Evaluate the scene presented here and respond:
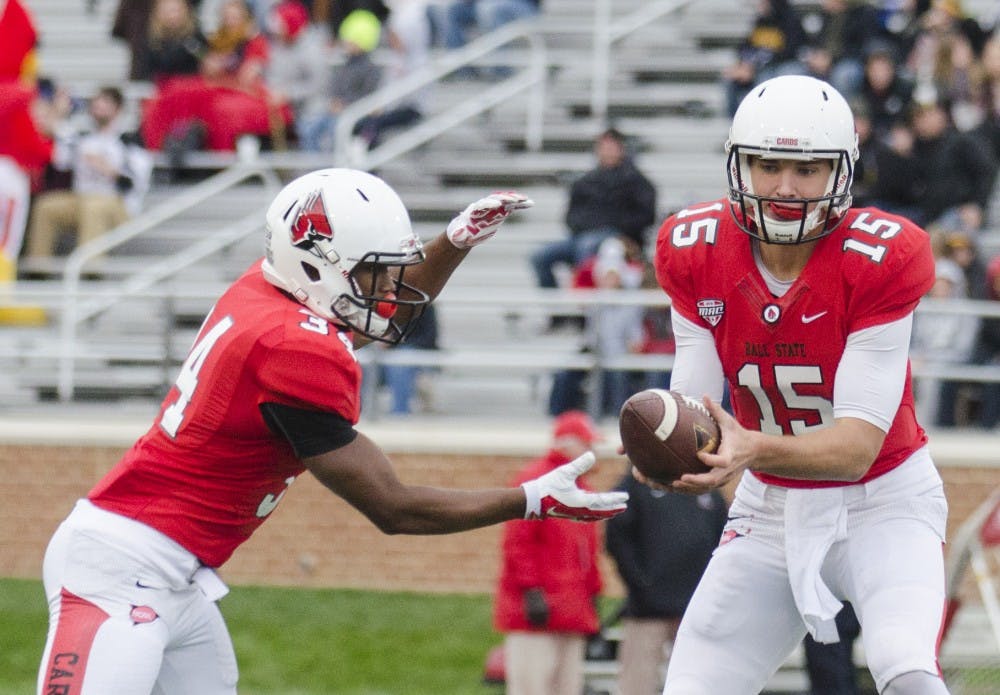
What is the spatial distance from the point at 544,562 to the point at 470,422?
297 cm

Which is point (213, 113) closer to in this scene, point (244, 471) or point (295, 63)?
point (295, 63)

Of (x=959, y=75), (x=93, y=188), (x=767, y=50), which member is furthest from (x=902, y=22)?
(x=93, y=188)

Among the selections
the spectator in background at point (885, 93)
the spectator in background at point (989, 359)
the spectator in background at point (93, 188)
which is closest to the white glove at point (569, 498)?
the spectator in background at point (989, 359)

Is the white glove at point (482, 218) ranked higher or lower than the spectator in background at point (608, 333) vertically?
higher

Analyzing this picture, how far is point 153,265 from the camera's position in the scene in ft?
42.5

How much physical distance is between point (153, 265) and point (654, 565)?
5.82 meters

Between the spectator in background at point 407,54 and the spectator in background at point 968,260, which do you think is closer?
the spectator in background at point 968,260

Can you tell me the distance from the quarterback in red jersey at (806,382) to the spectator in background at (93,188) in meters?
8.57

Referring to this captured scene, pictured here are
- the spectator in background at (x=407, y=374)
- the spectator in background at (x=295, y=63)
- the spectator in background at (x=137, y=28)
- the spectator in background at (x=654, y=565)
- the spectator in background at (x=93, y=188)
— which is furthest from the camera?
the spectator in background at (x=137, y=28)

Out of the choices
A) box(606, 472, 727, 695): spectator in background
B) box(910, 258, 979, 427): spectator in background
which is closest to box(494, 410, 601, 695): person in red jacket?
box(606, 472, 727, 695): spectator in background

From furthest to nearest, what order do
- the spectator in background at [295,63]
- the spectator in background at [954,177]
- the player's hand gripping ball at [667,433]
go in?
the spectator in background at [295,63] < the spectator in background at [954,177] < the player's hand gripping ball at [667,433]

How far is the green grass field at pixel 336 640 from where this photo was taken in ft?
31.1

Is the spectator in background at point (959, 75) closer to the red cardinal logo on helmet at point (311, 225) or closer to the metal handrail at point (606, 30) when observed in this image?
the metal handrail at point (606, 30)

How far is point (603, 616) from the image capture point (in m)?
10.8
